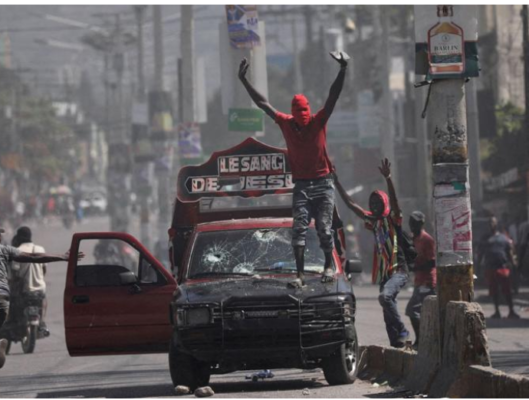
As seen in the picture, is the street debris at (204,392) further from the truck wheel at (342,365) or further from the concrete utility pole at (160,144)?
the concrete utility pole at (160,144)

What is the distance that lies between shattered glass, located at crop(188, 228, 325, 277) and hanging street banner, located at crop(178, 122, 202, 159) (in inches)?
697

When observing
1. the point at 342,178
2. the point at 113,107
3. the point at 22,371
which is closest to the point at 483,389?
the point at 22,371

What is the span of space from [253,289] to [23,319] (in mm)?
8653

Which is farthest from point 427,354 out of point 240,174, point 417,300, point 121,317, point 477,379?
point 240,174

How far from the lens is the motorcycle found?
2019cm

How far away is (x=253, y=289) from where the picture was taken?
40.4 ft

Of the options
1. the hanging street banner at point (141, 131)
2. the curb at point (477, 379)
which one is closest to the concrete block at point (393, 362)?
the curb at point (477, 379)

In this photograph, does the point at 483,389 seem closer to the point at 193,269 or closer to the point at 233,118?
the point at 193,269

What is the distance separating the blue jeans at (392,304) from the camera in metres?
14.4

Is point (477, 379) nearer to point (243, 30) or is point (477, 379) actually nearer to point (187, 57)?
point (243, 30)

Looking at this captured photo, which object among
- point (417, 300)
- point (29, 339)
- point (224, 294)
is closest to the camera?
A: point (224, 294)

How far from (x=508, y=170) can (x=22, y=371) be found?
950 inches

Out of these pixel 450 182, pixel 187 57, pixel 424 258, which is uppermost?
pixel 187 57

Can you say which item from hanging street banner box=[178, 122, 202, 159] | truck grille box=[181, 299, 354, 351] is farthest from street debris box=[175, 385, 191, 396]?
hanging street banner box=[178, 122, 202, 159]
